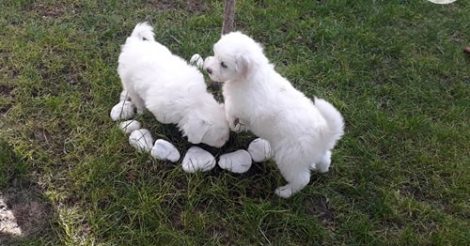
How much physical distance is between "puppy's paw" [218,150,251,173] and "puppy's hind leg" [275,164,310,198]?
0.24 metres

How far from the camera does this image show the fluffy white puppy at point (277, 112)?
8.73ft

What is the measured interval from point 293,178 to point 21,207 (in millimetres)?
1623

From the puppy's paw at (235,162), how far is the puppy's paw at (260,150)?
48 millimetres

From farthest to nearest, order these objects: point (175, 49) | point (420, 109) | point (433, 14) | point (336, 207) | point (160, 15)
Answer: point (433, 14), point (160, 15), point (175, 49), point (420, 109), point (336, 207)

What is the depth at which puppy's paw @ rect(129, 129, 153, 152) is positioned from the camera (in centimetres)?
305

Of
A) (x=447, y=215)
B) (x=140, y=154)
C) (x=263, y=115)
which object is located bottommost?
(x=447, y=215)

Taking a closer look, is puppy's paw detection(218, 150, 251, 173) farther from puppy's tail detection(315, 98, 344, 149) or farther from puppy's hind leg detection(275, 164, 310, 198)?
Result: puppy's tail detection(315, 98, 344, 149)

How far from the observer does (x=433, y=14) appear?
15.8 ft

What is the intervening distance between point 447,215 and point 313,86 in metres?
1.42

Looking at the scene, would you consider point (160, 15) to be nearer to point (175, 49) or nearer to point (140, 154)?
point (175, 49)

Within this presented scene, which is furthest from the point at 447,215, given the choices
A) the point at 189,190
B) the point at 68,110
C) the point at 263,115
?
the point at 68,110

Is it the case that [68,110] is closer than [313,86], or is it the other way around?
[68,110]

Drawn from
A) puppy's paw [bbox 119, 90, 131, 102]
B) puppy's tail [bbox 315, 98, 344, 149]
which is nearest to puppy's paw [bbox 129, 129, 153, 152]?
puppy's paw [bbox 119, 90, 131, 102]

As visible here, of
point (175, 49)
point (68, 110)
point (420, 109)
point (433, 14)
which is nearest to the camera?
point (68, 110)
